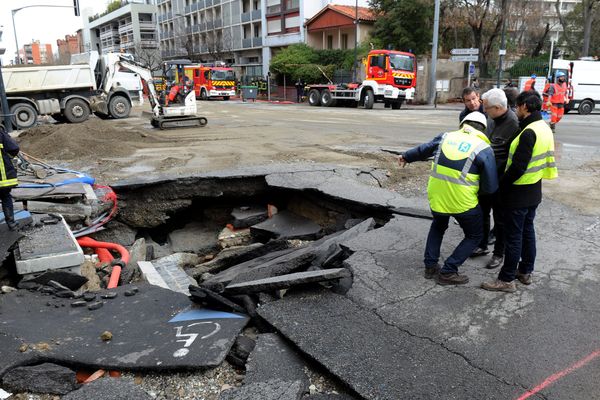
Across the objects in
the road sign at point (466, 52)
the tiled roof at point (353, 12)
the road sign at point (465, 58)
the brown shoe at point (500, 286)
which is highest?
the tiled roof at point (353, 12)

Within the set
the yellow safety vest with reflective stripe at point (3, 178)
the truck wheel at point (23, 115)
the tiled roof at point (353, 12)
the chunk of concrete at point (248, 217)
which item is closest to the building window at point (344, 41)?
the tiled roof at point (353, 12)

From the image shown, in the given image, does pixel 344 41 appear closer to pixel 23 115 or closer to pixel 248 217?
pixel 23 115

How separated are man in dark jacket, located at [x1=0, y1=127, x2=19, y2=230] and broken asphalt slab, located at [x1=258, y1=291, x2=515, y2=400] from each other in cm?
363

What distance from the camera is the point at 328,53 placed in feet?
134

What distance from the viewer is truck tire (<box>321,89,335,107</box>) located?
95.6 feet

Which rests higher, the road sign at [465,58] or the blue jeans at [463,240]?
the road sign at [465,58]

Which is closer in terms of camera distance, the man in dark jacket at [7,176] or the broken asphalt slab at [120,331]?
the broken asphalt slab at [120,331]

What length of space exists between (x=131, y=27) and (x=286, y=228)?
273 feet

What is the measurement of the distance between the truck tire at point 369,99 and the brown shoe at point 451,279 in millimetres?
22588

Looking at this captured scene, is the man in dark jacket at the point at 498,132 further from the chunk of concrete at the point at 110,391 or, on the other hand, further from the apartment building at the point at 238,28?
the apartment building at the point at 238,28

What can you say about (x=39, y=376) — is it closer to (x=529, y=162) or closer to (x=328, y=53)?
(x=529, y=162)

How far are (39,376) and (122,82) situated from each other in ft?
66.0

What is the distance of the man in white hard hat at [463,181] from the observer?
3814mm

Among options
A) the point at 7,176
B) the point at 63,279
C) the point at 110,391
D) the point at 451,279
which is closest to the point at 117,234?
the point at 7,176
